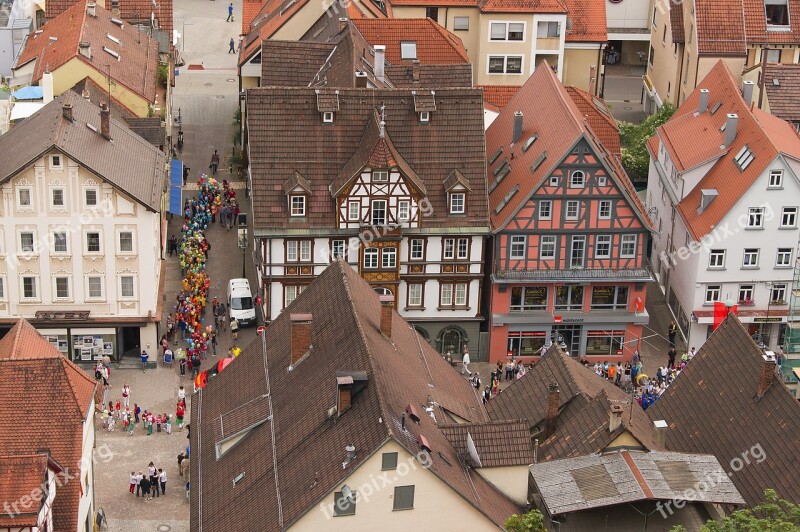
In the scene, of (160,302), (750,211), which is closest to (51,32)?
(160,302)

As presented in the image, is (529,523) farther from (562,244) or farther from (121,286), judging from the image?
(121,286)

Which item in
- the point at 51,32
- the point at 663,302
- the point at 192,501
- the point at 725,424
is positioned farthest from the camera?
the point at 51,32

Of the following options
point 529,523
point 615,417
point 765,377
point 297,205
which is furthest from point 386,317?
point 297,205

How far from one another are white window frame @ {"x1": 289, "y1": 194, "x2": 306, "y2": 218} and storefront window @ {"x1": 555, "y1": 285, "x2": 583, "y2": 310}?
52.9ft

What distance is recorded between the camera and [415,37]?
12512cm

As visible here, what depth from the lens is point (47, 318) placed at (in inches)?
3979

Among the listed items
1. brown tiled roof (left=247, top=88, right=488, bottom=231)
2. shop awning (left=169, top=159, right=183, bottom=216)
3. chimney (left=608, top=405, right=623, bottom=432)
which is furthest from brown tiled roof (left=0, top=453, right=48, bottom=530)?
shop awning (left=169, top=159, right=183, bottom=216)

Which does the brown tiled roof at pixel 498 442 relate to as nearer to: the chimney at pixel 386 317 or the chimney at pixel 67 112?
the chimney at pixel 386 317

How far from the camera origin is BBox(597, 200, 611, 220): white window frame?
338 feet

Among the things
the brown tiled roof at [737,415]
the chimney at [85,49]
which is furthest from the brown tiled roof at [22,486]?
the chimney at [85,49]

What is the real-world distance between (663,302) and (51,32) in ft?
161

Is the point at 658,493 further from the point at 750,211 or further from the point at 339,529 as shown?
the point at 750,211

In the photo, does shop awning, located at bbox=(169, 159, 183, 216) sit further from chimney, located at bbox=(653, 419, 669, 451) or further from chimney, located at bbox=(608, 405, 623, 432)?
chimney, located at bbox=(608, 405, 623, 432)

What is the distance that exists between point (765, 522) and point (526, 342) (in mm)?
44975
